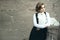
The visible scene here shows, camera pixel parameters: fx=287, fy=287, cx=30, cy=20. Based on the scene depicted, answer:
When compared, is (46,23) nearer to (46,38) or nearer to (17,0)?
(46,38)

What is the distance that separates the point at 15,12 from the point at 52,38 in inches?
50.2

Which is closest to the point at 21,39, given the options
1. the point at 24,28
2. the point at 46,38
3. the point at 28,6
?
the point at 24,28

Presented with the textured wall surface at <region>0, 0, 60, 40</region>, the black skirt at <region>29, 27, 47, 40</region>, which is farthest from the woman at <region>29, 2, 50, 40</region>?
the textured wall surface at <region>0, 0, 60, 40</region>

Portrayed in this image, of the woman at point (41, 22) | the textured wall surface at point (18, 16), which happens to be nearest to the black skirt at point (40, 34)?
the woman at point (41, 22)

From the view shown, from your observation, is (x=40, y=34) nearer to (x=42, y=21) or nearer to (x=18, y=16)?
(x=42, y=21)

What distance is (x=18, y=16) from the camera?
5.85 m

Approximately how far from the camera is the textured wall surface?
5.79 metres

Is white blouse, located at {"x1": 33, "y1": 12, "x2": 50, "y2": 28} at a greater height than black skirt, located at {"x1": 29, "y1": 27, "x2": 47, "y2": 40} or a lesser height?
greater

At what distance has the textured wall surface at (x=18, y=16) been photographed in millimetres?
5789

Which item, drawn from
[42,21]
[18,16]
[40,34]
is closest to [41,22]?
[42,21]

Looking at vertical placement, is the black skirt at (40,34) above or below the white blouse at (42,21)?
below

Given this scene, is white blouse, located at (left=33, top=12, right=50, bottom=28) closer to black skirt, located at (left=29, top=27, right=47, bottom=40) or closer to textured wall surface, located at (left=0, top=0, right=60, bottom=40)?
black skirt, located at (left=29, top=27, right=47, bottom=40)

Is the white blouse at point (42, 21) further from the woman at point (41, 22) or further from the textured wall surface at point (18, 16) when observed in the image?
the textured wall surface at point (18, 16)

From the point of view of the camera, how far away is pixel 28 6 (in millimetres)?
5797
